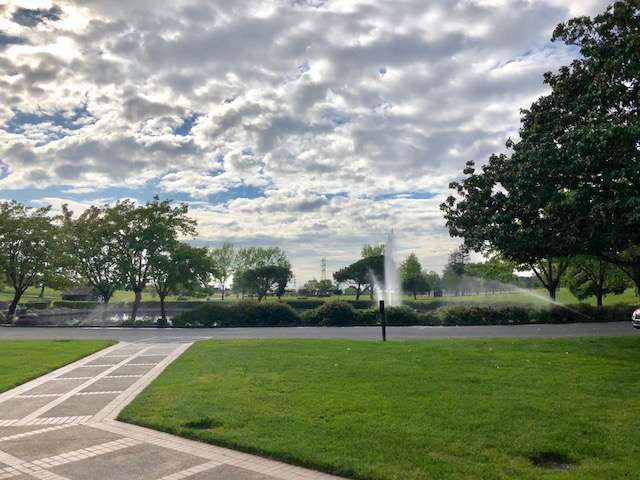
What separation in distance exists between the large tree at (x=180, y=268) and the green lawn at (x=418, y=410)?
2152 cm

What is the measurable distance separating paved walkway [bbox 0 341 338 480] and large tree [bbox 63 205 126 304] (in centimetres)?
2567

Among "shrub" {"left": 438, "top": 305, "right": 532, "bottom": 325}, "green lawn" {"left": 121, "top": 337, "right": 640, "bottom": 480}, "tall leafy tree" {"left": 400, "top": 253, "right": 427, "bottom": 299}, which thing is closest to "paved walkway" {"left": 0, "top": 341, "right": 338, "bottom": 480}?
"green lawn" {"left": 121, "top": 337, "right": 640, "bottom": 480}

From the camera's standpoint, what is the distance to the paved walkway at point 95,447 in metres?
5.82

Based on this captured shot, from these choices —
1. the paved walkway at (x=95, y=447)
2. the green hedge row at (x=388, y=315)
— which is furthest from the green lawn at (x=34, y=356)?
the green hedge row at (x=388, y=315)

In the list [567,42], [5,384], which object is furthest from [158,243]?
[567,42]

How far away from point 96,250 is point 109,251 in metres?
1.06

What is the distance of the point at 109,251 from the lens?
3594 centimetres

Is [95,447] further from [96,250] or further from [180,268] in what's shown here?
[96,250]

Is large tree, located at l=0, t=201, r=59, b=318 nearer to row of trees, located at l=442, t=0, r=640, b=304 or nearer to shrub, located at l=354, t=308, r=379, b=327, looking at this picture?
shrub, located at l=354, t=308, r=379, b=327

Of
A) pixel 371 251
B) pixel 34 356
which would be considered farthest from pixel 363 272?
pixel 34 356

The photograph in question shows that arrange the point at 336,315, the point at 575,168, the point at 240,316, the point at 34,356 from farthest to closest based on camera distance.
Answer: the point at 240,316 < the point at 336,315 < the point at 34,356 < the point at 575,168

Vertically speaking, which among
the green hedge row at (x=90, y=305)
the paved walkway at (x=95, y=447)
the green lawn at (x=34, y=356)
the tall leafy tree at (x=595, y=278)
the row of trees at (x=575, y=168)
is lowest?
the paved walkway at (x=95, y=447)

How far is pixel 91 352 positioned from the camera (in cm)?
1758

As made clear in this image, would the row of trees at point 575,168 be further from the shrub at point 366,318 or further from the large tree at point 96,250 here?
the large tree at point 96,250
